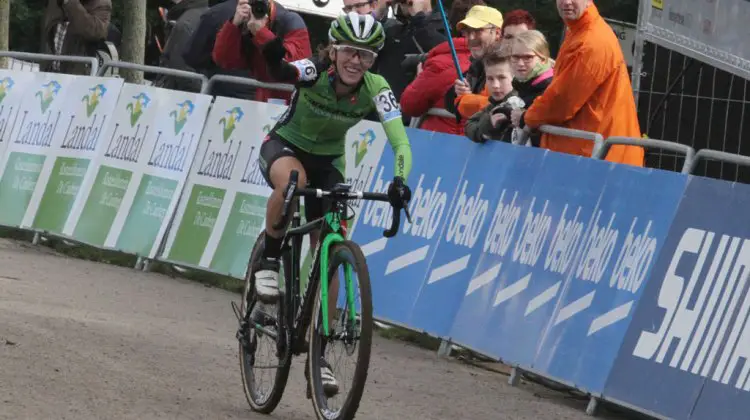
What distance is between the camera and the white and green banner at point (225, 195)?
14.1 metres

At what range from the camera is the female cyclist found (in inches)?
344

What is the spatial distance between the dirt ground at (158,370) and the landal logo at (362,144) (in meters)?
1.44

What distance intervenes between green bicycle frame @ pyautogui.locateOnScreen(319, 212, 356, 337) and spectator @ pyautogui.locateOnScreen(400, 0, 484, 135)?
4264 millimetres

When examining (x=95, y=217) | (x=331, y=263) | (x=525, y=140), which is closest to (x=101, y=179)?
(x=95, y=217)

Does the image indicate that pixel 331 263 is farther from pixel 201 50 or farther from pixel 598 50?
pixel 201 50

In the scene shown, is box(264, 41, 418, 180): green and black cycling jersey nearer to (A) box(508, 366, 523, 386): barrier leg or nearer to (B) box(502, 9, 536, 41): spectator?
(A) box(508, 366, 523, 386): barrier leg

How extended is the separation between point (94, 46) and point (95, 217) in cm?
371

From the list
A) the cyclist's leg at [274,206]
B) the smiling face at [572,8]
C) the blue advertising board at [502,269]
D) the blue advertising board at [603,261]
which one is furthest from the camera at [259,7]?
the cyclist's leg at [274,206]

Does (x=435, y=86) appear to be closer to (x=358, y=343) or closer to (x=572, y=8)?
(x=572, y=8)

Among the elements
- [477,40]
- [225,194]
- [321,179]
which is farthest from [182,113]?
[321,179]

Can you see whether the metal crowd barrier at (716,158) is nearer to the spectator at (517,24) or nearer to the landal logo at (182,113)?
the spectator at (517,24)

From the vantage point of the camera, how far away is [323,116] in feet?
29.4

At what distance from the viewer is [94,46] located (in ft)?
62.6

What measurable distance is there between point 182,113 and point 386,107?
6665mm
